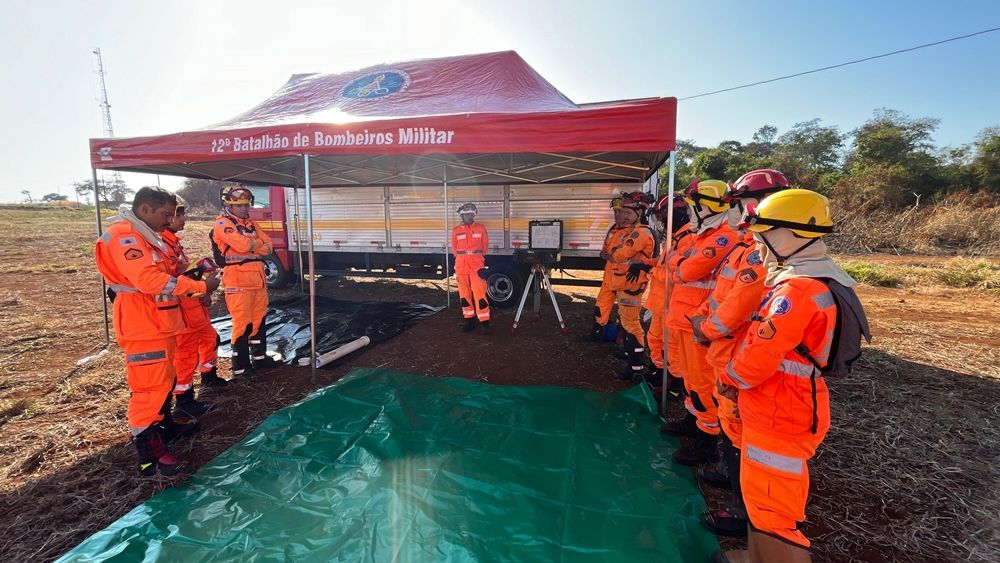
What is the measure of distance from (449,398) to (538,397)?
0.81m

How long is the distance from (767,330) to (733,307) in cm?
48

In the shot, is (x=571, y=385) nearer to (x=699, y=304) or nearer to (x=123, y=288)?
(x=699, y=304)

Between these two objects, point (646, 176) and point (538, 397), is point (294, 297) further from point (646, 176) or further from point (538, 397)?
point (646, 176)

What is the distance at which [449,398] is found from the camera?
3.63 meters

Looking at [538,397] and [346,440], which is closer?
[346,440]

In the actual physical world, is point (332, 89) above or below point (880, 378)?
above

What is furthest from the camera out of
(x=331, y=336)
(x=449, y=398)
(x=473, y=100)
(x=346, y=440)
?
(x=331, y=336)

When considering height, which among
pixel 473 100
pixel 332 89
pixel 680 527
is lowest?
pixel 680 527

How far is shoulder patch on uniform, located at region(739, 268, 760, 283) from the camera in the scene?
1992 mm

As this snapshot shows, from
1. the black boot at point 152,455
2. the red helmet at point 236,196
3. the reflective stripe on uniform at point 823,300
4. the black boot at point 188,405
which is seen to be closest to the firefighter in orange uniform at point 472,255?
the red helmet at point 236,196

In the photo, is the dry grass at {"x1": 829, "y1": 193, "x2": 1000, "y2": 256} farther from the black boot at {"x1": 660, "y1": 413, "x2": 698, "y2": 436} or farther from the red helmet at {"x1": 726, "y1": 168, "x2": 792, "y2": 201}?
the red helmet at {"x1": 726, "y1": 168, "x2": 792, "y2": 201}

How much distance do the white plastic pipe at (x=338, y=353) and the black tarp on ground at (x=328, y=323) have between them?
0.84 ft

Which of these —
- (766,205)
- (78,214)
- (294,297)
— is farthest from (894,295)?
(78,214)

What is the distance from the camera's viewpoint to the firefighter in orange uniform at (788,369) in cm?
157
